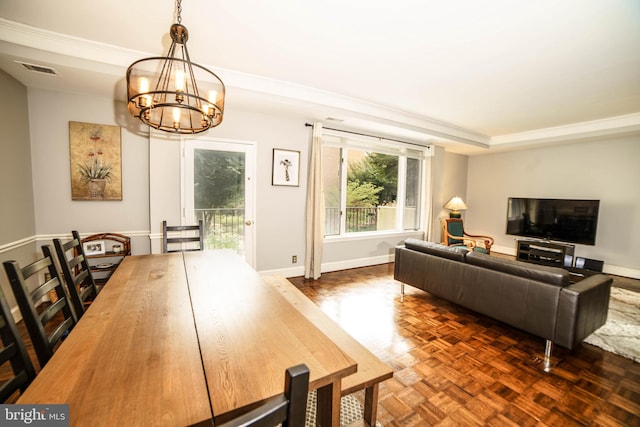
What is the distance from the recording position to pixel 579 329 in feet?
6.59

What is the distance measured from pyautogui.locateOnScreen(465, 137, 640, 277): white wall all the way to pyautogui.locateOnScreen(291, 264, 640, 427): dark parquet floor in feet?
11.6

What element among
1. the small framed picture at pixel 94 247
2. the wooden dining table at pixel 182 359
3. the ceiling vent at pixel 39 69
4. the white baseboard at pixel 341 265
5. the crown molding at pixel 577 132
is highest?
the crown molding at pixel 577 132

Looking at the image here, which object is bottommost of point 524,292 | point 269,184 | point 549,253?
point 549,253

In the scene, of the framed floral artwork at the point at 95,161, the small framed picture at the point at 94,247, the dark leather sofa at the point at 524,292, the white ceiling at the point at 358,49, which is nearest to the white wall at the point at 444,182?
the white ceiling at the point at 358,49

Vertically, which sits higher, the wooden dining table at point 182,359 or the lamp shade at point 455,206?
the lamp shade at point 455,206

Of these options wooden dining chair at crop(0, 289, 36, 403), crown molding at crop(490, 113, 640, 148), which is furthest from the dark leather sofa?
crown molding at crop(490, 113, 640, 148)

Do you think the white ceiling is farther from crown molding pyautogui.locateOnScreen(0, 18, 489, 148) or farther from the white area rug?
the white area rug

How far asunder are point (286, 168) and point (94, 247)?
97.2 inches

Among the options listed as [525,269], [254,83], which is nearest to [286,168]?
[254,83]

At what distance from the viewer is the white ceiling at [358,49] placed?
74.2 inches

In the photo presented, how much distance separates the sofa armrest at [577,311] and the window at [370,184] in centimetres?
308

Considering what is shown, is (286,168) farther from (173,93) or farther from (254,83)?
(173,93)

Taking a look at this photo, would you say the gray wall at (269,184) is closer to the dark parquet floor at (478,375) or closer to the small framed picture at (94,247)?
the small framed picture at (94,247)

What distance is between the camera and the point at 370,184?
5055 mm
